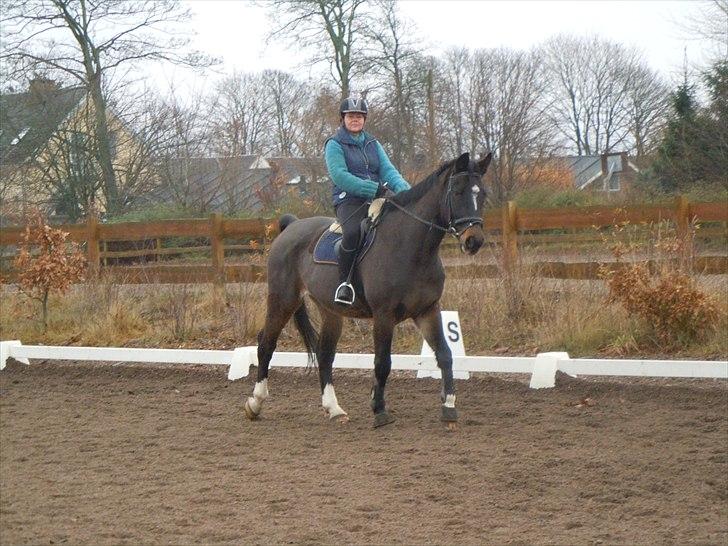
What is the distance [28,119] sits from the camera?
2216 cm

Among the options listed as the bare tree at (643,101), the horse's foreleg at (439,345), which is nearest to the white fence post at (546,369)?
the horse's foreleg at (439,345)

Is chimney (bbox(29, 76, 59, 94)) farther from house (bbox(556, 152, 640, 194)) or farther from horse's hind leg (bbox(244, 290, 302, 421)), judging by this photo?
house (bbox(556, 152, 640, 194))

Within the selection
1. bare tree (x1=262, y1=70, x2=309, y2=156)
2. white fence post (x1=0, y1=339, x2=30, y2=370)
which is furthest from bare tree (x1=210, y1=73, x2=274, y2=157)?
white fence post (x1=0, y1=339, x2=30, y2=370)

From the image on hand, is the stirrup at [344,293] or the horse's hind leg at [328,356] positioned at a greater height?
the stirrup at [344,293]

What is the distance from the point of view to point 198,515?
5.02 m

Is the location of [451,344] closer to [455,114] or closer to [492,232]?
[492,232]

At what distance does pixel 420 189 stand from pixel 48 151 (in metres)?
16.6

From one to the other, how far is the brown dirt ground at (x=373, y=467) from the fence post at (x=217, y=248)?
372 centimetres

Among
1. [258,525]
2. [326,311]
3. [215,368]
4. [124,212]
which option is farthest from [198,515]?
[124,212]

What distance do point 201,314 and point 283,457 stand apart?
636 cm

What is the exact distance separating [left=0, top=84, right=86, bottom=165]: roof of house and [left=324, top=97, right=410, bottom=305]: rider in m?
15.9

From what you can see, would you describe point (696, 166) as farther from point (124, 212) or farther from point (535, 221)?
point (124, 212)

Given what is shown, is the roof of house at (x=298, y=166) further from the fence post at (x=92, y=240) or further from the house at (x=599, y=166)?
the house at (x=599, y=166)

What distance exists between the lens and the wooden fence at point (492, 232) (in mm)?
11070
